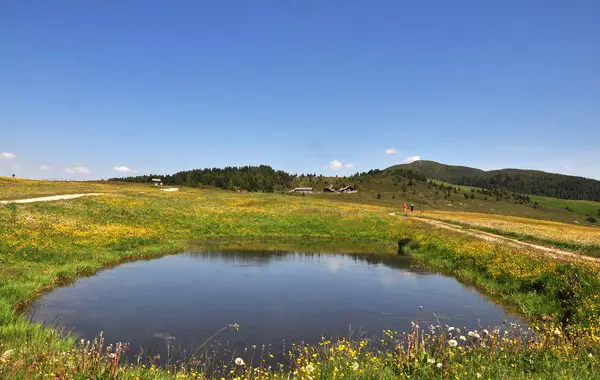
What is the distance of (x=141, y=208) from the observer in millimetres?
53250

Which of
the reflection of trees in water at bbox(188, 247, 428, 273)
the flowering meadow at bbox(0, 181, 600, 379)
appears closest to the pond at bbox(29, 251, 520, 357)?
the flowering meadow at bbox(0, 181, 600, 379)

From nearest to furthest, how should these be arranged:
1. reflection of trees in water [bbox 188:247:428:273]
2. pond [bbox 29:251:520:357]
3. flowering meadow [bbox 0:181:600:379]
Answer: flowering meadow [bbox 0:181:600:379], pond [bbox 29:251:520:357], reflection of trees in water [bbox 188:247:428:273]

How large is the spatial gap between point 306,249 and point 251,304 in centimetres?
2065

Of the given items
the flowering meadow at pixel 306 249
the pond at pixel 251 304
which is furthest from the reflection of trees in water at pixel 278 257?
the flowering meadow at pixel 306 249

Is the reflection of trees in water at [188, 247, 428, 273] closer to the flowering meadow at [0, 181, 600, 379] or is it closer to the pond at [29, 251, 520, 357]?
the pond at [29, 251, 520, 357]

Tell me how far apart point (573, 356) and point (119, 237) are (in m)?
32.8

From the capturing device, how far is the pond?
14367 millimetres

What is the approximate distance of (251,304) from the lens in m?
18.3

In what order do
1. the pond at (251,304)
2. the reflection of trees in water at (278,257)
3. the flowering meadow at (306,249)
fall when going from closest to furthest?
→ the flowering meadow at (306,249), the pond at (251,304), the reflection of trees in water at (278,257)

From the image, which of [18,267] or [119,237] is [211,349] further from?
[119,237]

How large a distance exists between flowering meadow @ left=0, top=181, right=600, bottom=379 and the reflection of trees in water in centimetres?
212

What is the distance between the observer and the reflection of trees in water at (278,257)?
102 ft

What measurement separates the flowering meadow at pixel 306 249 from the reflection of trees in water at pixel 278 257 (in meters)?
2.12

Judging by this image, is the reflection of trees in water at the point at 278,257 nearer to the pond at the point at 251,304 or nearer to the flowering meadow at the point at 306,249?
the pond at the point at 251,304
